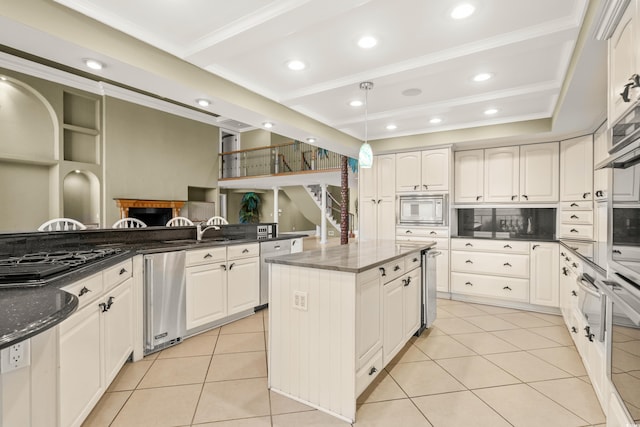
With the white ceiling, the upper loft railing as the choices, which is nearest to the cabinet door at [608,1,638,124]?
the white ceiling

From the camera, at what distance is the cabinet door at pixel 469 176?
4.72m

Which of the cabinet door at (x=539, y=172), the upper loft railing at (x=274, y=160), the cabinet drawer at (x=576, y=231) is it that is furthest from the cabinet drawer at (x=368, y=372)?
the upper loft railing at (x=274, y=160)

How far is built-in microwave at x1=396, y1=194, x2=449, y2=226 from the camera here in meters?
4.70

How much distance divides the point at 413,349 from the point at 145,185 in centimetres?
772

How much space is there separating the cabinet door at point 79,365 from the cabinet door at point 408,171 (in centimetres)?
424

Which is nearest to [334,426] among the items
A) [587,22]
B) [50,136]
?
[587,22]

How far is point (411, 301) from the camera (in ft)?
9.39

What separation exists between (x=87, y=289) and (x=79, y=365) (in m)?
0.40

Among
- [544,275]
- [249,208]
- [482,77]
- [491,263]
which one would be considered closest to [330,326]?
[482,77]

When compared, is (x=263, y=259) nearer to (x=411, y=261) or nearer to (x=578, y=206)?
(x=411, y=261)

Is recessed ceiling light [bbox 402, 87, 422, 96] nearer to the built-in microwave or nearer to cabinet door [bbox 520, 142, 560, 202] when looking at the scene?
the built-in microwave

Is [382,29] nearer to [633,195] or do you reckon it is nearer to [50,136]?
[633,195]

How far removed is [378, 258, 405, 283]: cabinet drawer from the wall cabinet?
8.26ft

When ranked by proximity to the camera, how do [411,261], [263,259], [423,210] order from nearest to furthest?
[411,261]
[263,259]
[423,210]
